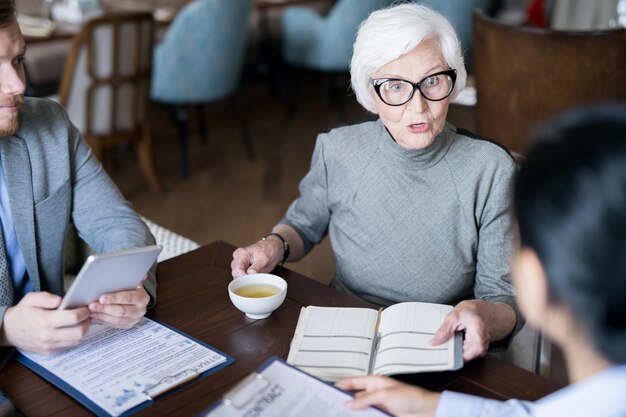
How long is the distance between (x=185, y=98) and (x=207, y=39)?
35cm

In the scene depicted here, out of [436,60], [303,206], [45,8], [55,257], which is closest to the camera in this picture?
[436,60]

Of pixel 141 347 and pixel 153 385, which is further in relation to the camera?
pixel 141 347

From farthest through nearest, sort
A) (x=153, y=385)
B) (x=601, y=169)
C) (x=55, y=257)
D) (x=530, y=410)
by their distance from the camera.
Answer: (x=55, y=257), (x=153, y=385), (x=530, y=410), (x=601, y=169)

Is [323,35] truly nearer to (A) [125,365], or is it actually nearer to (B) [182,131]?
(B) [182,131]

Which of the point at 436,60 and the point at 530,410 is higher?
→ the point at 436,60

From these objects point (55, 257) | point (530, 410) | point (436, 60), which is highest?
point (436, 60)

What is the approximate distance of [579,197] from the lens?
2.17 feet

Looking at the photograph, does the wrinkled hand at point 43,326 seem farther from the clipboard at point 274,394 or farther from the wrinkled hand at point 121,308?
the clipboard at point 274,394

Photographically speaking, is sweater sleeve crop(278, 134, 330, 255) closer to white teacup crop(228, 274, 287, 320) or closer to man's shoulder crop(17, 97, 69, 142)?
white teacup crop(228, 274, 287, 320)

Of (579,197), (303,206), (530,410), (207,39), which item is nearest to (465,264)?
(303,206)

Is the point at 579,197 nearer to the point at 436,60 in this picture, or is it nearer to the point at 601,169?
the point at 601,169

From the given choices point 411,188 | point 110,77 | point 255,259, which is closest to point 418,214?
point 411,188

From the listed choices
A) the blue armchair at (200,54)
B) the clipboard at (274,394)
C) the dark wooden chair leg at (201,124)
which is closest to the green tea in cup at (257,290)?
the clipboard at (274,394)

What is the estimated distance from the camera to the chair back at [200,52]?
12.3 feet
